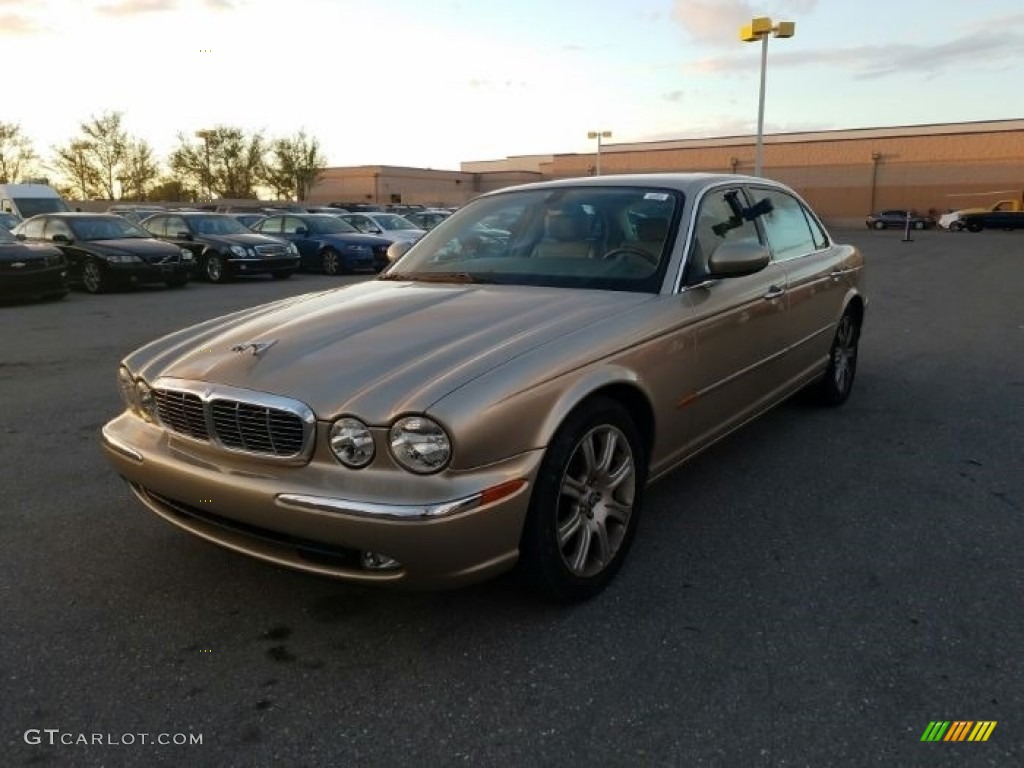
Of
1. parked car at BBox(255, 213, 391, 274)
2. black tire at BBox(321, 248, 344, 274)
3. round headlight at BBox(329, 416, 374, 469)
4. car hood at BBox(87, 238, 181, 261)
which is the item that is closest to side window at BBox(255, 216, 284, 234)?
parked car at BBox(255, 213, 391, 274)

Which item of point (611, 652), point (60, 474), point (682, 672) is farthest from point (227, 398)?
point (60, 474)

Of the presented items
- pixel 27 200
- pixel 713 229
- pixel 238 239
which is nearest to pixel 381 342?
pixel 713 229

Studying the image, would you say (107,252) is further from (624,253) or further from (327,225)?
(624,253)

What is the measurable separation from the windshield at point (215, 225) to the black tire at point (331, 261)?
1.72 metres

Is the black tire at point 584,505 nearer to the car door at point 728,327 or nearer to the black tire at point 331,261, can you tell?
the car door at point 728,327

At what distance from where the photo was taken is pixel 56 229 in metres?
14.9

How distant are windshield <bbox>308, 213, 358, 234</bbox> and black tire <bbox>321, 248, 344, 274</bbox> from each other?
98 cm

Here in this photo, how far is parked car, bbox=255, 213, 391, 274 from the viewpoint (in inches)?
711

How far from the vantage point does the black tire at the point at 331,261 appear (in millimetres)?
18156

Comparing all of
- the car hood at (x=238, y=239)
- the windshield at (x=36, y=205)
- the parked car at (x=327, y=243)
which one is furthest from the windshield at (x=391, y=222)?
the windshield at (x=36, y=205)

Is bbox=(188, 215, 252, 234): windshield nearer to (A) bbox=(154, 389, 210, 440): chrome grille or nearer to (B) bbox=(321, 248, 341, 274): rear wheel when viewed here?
(B) bbox=(321, 248, 341, 274): rear wheel

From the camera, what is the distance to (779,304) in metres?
4.27

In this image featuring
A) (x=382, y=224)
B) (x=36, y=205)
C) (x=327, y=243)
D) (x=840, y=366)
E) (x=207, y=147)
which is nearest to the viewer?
(x=840, y=366)

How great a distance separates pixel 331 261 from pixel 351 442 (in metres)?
16.5
